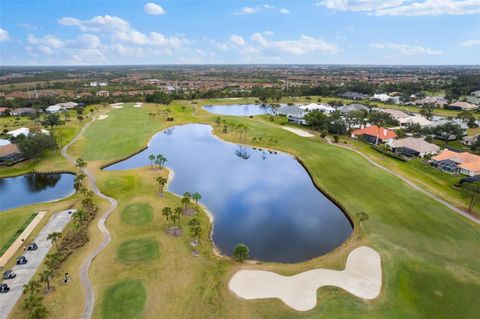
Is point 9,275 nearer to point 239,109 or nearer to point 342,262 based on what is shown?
point 342,262

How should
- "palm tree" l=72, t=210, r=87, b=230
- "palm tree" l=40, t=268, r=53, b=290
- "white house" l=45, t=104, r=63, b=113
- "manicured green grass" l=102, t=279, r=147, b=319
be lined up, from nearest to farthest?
"manicured green grass" l=102, t=279, r=147, b=319 < "palm tree" l=40, t=268, r=53, b=290 < "palm tree" l=72, t=210, r=87, b=230 < "white house" l=45, t=104, r=63, b=113

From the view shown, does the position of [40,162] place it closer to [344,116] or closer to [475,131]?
[344,116]

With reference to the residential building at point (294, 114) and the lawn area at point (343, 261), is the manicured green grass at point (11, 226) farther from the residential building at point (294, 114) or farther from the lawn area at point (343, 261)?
the residential building at point (294, 114)

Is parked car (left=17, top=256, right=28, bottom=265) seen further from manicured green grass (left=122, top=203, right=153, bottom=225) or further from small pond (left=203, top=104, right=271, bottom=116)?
small pond (left=203, top=104, right=271, bottom=116)

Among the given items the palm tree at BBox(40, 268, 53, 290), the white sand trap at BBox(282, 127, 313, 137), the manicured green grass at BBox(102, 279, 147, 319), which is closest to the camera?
the manicured green grass at BBox(102, 279, 147, 319)

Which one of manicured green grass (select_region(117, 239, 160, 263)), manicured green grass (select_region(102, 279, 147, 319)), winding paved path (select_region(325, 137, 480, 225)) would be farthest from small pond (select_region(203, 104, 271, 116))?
manicured green grass (select_region(102, 279, 147, 319))

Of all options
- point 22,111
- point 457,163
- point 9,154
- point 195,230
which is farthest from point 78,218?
point 22,111

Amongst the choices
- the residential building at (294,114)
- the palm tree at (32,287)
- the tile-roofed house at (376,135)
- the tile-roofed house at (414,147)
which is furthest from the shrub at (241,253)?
the residential building at (294,114)
